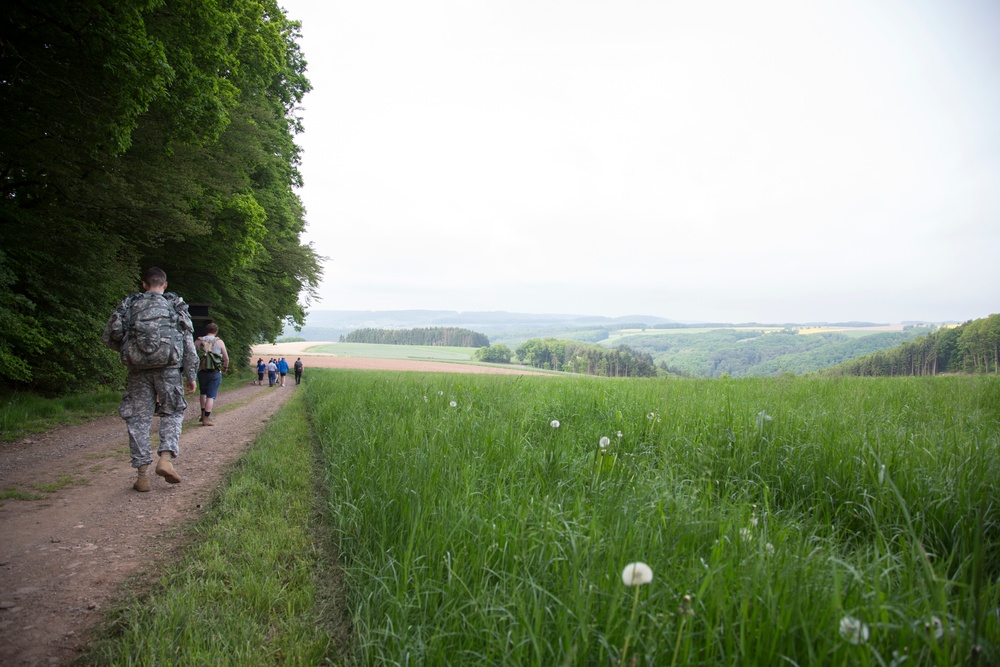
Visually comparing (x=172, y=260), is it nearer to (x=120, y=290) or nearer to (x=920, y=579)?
(x=120, y=290)

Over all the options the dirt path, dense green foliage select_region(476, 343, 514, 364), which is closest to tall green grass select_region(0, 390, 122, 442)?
the dirt path

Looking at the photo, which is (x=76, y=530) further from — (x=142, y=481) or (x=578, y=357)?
(x=578, y=357)

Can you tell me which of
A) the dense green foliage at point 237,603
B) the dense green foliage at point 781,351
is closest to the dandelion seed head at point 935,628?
the dense green foliage at point 237,603

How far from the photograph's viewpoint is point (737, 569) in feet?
6.11

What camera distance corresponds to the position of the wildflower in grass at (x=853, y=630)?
44.0 inches

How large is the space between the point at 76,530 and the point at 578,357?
61398 millimetres

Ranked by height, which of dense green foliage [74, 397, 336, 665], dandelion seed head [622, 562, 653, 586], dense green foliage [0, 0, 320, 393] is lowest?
dense green foliage [74, 397, 336, 665]

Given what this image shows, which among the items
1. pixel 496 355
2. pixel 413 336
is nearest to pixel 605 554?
pixel 496 355

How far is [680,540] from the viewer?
2.24 m

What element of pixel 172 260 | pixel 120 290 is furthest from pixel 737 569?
pixel 172 260

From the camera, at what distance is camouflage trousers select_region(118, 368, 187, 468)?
16.0 ft

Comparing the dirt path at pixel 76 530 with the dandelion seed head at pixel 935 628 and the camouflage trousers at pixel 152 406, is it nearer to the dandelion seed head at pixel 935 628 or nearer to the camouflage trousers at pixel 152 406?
the camouflage trousers at pixel 152 406

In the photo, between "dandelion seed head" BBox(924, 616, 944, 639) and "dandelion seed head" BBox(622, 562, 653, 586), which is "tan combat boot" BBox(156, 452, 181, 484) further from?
"dandelion seed head" BBox(924, 616, 944, 639)

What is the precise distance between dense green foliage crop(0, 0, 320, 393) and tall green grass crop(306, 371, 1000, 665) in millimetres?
7758
